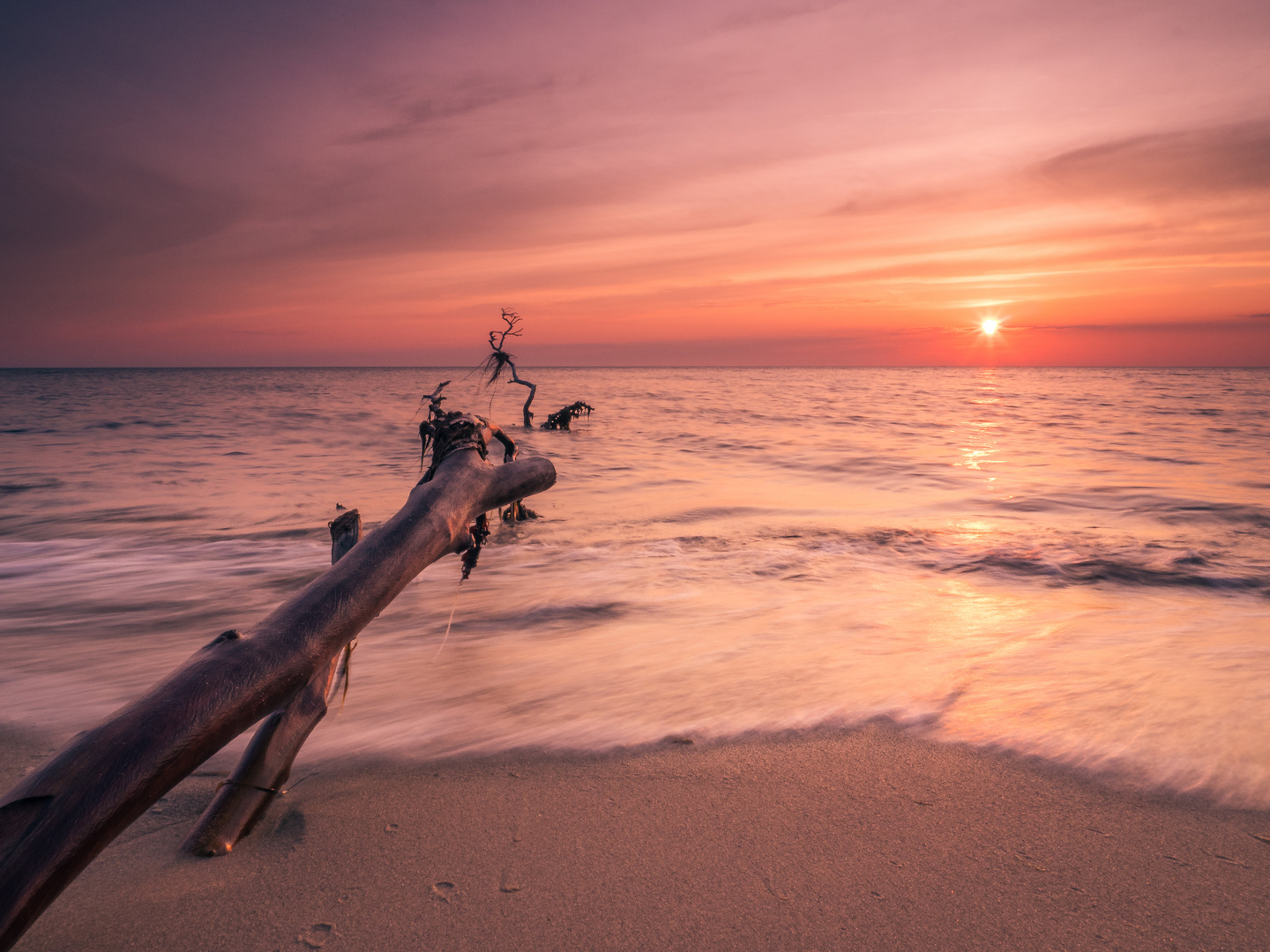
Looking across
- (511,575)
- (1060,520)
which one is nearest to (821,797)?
(511,575)

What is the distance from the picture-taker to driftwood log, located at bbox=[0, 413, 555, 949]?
3.90 feet

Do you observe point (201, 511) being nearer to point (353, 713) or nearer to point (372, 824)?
point (353, 713)

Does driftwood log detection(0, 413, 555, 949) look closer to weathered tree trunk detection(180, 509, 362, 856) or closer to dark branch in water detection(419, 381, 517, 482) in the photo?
weathered tree trunk detection(180, 509, 362, 856)

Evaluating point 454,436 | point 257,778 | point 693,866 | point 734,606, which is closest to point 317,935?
point 257,778

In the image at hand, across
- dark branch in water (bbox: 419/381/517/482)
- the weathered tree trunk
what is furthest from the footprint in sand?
dark branch in water (bbox: 419/381/517/482)

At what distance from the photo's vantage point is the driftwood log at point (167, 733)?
3.90 feet

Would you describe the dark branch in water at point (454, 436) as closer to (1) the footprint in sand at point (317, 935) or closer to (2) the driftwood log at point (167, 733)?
(2) the driftwood log at point (167, 733)

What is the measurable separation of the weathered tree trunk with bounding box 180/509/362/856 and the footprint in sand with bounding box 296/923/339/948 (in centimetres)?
49

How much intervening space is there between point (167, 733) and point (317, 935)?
2.28ft

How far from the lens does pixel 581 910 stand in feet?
5.76

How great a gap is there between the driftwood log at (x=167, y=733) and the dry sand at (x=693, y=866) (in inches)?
23.7

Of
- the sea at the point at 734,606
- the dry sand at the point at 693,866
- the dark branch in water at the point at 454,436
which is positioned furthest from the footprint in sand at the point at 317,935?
the dark branch in water at the point at 454,436

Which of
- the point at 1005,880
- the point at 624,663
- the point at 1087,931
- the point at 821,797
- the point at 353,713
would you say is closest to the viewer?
the point at 1087,931

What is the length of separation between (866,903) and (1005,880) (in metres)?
0.43
